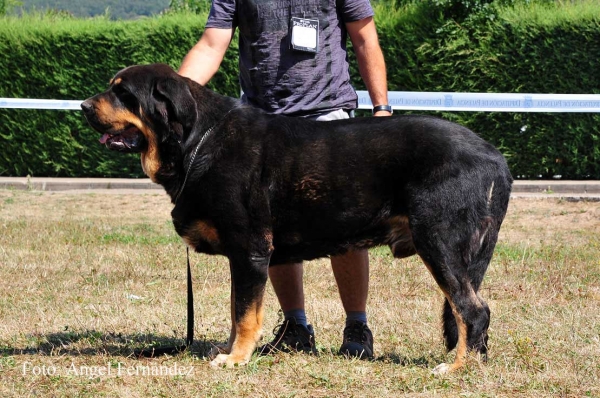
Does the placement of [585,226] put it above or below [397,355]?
below

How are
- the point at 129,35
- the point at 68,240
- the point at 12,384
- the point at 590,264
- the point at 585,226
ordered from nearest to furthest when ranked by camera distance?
the point at 12,384 < the point at 590,264 < the point at 68,240 < the point at 585,226 < the point at 129,35

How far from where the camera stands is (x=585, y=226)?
408 inches

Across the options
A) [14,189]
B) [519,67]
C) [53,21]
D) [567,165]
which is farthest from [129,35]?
[567,165]

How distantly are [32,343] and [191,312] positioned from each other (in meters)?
1.05

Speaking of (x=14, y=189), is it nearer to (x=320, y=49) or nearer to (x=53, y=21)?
(x=53, y=21)

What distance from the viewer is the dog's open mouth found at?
4.70m

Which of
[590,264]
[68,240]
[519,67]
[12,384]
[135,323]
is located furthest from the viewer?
[519,67]

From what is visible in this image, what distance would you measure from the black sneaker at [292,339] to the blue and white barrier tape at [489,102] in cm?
821

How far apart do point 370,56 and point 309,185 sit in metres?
1.19

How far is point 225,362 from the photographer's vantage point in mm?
4773

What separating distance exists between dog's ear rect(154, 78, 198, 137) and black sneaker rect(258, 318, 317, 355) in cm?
144

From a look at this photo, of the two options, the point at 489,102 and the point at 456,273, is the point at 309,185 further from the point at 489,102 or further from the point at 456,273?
the point at 489,102

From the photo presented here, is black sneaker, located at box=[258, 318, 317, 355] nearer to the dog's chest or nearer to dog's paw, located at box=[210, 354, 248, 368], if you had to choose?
dog's paw, located at box=[210, 354, 248, 368]

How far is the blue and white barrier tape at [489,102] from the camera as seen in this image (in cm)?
1343
